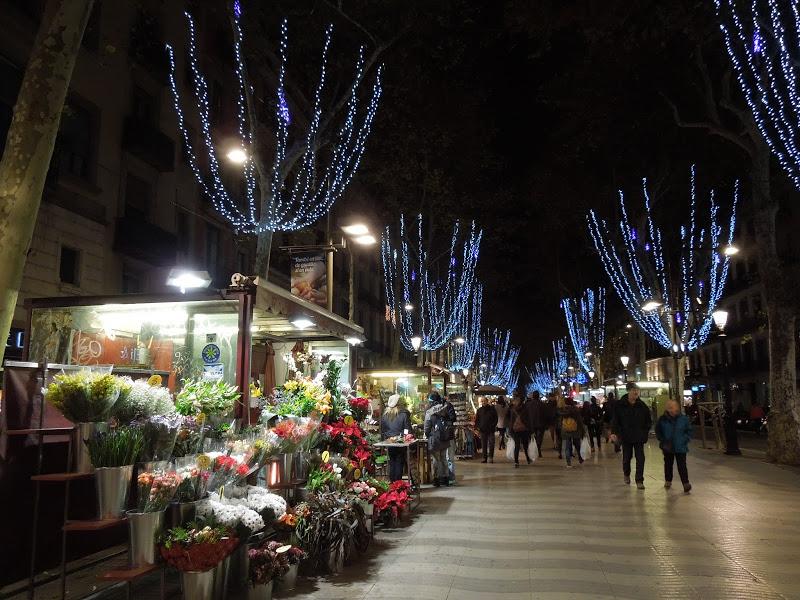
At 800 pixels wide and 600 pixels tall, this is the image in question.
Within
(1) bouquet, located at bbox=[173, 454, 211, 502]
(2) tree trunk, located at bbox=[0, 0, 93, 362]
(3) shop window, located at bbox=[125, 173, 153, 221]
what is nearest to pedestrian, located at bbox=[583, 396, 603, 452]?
(3) shop window, located at bbox=[125, 173, 153, 221]

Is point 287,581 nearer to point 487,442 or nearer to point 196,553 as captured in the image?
point 196,553

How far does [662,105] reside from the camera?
1855cm

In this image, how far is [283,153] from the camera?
16.8 metres

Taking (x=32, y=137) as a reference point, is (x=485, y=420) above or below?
below

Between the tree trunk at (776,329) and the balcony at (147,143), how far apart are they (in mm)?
17368

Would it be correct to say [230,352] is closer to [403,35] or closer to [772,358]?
[403,35]

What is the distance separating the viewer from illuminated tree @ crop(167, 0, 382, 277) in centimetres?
1570

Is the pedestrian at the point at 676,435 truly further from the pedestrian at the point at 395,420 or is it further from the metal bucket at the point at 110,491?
the metal bucket at the point at 110,491

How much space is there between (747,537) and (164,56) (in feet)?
70.4

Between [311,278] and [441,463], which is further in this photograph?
[311,278]

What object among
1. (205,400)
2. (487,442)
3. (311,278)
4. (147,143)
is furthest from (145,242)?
(205,400)

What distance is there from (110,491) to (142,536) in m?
0.40

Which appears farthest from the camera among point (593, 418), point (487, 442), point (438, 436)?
point (593, 418)

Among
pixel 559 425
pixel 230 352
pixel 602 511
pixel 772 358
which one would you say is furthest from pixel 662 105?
pixel 230 352
